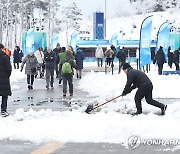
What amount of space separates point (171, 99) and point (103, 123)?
5.96 metres

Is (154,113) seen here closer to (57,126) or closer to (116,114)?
(116,114)

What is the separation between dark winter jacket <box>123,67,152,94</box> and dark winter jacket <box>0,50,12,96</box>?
2.90m

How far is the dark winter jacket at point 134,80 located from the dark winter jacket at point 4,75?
290 cm

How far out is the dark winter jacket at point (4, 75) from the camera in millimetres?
13019

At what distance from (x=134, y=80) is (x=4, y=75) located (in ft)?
10.5

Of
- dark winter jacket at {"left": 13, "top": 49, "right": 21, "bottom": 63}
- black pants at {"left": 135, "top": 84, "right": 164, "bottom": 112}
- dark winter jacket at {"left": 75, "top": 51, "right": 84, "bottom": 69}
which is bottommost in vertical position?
dark winter jacket at {"left": 13, "top": 49, "right": 21, "bottom": 63}

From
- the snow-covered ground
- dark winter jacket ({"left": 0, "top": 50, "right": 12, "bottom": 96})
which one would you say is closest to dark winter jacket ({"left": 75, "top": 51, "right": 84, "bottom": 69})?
the snow-covered ground

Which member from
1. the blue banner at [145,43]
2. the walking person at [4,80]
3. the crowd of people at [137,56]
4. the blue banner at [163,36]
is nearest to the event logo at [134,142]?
the walking person at [4,80]

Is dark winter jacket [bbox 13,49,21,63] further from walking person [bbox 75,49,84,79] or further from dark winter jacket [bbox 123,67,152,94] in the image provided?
dark winter jacket [bbox 123,67,152,94]

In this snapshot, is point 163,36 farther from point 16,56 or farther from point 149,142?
point 149,142

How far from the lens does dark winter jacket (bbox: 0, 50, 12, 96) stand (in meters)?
13.0

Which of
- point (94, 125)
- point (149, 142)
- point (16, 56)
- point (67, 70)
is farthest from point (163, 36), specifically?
point (149, 142)

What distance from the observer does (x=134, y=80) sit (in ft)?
41.0

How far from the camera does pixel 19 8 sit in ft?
303
